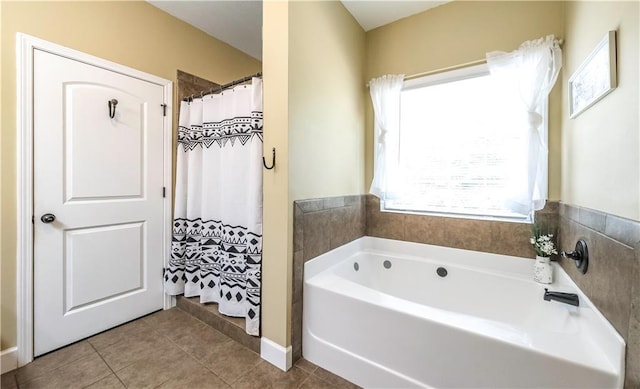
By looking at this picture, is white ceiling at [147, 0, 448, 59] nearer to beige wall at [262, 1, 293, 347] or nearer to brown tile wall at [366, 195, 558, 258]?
beige wall at [262, 1, 293, 347]

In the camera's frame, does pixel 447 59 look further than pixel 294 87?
Yes

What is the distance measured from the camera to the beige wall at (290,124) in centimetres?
150

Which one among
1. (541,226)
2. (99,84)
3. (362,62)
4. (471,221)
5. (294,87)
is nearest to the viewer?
(294,87)

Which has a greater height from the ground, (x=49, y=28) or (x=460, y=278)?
(x=49, y=28)

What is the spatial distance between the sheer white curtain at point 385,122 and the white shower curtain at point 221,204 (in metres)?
1.05

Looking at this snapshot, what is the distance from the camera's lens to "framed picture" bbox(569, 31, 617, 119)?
99cm

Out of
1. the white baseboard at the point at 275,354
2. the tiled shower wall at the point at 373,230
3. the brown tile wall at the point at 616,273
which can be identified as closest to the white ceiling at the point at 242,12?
the tiled shower wall at the point at 373,230

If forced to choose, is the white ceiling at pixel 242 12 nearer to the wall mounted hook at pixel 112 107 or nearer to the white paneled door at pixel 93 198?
the white paneled door at pixel 93 198

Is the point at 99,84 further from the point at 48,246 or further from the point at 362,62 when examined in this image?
the point at 362,62

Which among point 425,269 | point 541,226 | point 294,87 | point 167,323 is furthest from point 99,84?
point 541,226

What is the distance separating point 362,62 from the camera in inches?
90.5

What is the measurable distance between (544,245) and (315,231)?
58.1 inches

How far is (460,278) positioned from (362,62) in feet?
6.62

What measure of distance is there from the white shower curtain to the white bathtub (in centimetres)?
48
